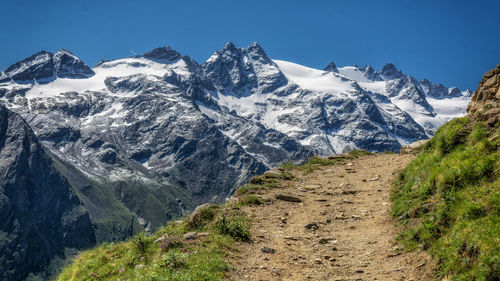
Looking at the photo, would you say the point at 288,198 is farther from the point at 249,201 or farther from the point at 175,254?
the point at 175,254

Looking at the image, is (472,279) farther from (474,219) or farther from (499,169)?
(499,169)

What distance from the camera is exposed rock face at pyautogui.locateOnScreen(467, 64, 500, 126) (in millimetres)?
14697

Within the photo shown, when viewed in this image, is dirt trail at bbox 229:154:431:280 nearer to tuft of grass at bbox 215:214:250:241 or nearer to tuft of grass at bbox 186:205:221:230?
tuft of grass at bbox 215:214:250:241

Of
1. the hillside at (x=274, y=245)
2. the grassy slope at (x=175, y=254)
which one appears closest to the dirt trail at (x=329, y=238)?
the hillside at (x=274, y=245)

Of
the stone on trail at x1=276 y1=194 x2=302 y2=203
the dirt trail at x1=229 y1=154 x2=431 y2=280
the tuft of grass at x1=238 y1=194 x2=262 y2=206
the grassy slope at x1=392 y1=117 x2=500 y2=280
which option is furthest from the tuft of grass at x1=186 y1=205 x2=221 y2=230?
the grassy slope at x1=392 y1=117 x2=500 y2=280

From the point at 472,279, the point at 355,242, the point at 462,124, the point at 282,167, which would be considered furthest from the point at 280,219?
the point at 282,167

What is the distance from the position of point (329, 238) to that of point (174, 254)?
640cm

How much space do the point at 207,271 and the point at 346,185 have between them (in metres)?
15.1

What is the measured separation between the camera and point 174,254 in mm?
12406

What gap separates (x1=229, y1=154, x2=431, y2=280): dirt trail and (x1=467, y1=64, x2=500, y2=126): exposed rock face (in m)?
5.57

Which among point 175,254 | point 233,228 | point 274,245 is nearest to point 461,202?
point 274,245

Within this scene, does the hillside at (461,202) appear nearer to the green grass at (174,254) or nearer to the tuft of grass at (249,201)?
the green grass at (174,254)

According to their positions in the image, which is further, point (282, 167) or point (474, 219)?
point (282, 167)

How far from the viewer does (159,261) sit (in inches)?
484
